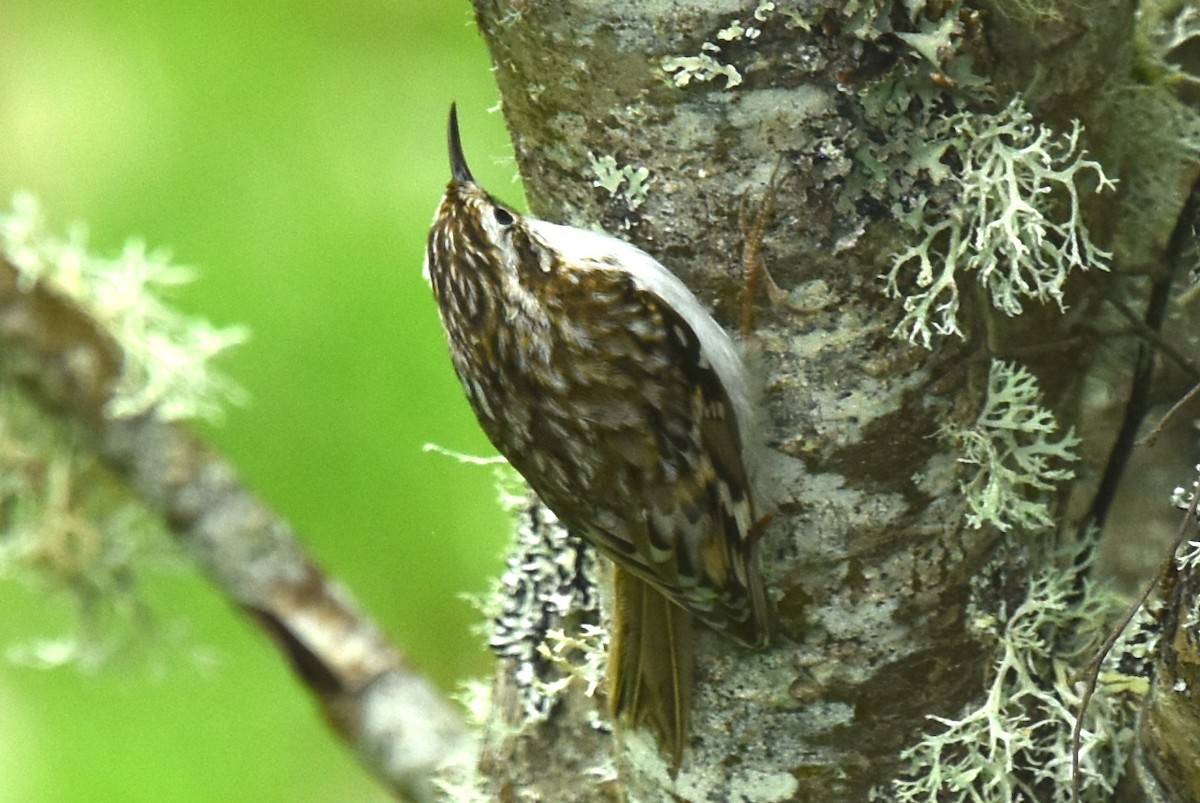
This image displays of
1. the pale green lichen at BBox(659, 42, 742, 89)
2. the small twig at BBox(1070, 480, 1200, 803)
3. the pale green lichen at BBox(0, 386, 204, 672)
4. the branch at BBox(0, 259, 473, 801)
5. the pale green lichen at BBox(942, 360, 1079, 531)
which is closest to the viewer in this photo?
the small twig at BBox(1070, 480, 1200, 803)

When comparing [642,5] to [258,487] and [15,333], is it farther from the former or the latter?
[258,487]

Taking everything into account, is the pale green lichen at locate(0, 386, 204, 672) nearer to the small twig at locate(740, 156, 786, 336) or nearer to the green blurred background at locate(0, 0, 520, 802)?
the green blurred background at locate(0, 0, 520, 802)

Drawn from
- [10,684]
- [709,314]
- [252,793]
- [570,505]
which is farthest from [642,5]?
[10,684]

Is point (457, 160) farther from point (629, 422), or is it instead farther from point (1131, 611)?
point (1131, 611)

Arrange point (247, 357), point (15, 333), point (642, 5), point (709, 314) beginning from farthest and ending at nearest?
point (247, 357) → point (15, 333) → point (709, 314) → point (642, 5)

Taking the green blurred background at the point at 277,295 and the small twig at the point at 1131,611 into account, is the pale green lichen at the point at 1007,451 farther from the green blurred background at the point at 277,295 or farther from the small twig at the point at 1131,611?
the green blurred background at the point at 277,295

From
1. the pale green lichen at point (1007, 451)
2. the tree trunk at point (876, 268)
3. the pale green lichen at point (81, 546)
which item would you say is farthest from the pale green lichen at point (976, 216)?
the pale green lichen at point (81, 546)

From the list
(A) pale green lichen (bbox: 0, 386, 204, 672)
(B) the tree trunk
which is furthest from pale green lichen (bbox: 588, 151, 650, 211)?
(A) pale green lichen (bbox: 0, 386, 204, 672)
